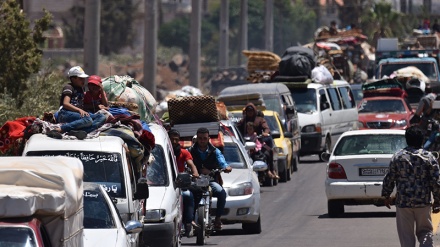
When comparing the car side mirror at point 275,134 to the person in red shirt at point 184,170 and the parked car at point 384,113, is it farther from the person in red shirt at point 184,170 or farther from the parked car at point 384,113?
the person in red shirt at point 184,170

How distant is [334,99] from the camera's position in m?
38.5

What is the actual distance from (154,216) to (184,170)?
3.51m

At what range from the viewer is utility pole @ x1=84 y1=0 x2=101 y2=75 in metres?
29.7

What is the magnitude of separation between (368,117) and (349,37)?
2031 cm

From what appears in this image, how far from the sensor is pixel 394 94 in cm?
4141

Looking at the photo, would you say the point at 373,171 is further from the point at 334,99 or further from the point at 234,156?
the point at 334,99

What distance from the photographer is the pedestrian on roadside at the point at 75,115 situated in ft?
48.6

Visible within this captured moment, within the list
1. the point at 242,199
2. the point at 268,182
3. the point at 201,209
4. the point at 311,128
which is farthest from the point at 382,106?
the point at 201,209

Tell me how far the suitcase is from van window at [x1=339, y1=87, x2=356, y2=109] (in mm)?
17733

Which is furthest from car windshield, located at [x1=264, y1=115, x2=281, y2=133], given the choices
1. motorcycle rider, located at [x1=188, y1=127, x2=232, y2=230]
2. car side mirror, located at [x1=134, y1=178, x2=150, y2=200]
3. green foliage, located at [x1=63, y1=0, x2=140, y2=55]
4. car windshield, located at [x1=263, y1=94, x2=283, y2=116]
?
green foliage, located at [x1=63, y1=0, x2=140, y2=55]

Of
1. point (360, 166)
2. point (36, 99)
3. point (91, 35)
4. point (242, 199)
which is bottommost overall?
point (242, 199)

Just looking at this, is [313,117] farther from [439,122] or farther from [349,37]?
[349,37]

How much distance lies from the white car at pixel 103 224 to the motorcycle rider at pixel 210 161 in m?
6.23

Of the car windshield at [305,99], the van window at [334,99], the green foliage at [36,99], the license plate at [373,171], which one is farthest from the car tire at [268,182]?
the license plate at [373,171]
